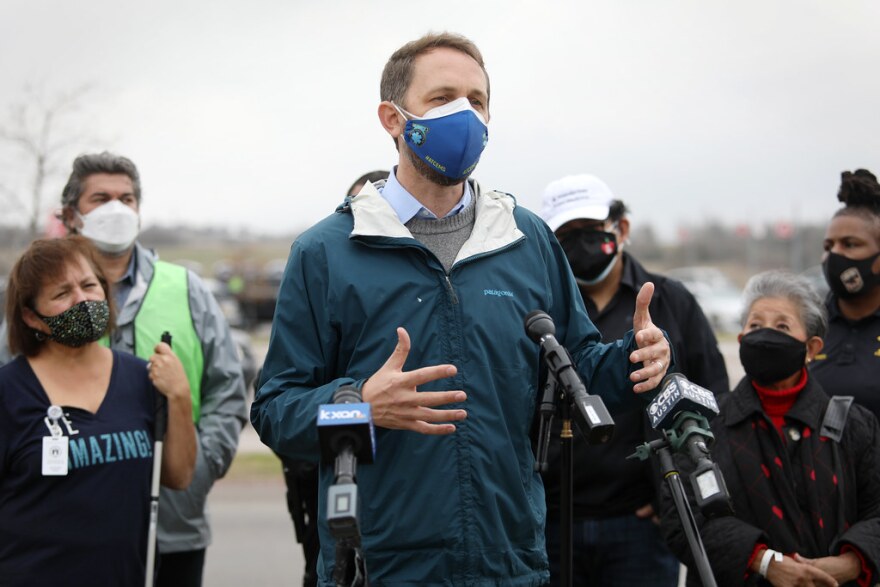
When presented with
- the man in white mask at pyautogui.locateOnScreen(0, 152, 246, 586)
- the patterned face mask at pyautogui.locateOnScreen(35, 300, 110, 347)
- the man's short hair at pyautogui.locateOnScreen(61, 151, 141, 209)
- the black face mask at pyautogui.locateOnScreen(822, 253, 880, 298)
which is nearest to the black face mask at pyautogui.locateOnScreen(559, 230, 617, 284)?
the black face mask at pyautogui.locateOnScreen(822, 253, 880, 298)

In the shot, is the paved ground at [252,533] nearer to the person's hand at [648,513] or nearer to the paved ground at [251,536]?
the paved ground at [251,536]

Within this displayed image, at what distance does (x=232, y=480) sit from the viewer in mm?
9727

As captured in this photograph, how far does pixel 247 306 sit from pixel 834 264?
27.0 meters

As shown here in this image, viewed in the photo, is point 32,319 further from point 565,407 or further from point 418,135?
point 565,407

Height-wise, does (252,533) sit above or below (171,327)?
below

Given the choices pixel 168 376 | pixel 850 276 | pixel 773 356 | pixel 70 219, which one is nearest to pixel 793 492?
pixel 773 356

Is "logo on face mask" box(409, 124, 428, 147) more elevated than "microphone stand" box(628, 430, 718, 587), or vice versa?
"logo on face mask" box(409, 124, 428, 147)

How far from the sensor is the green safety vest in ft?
14.6

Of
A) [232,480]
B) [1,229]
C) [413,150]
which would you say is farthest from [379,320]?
[1,229]

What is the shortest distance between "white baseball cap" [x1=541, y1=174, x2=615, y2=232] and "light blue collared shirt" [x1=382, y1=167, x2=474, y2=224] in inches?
56.8

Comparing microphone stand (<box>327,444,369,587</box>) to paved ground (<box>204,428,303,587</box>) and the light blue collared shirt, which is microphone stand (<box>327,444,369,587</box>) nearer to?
the light blue collared shirt

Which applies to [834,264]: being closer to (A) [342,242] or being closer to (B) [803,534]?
(B) [803,534]

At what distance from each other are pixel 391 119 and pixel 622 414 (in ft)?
5.28

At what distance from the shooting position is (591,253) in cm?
440
